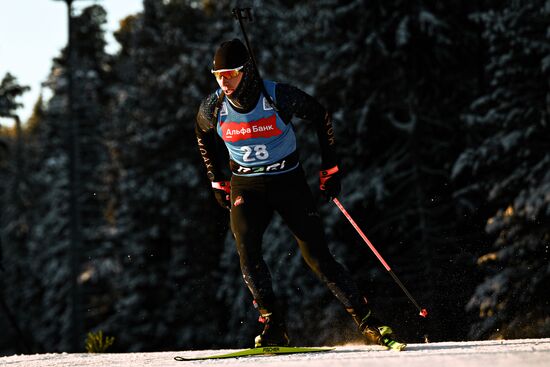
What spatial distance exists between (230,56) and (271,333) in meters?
2.20

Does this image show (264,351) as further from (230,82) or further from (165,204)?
(165,204)

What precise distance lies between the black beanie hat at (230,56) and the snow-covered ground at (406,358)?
2.17m

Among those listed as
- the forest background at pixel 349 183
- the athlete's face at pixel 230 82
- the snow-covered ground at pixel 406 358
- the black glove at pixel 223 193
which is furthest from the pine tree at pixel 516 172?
the athlete's face at pixel 230 82

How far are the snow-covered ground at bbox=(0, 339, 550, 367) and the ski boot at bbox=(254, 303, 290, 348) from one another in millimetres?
432

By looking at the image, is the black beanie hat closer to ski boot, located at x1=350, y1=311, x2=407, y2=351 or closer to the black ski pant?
A: the black ski pant

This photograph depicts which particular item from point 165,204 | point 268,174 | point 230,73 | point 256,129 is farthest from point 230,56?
point 165,204

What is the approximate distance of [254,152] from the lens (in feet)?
21.7

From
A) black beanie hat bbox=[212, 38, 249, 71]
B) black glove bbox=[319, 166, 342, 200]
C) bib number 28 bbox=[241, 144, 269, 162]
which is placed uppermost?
black beanie hat bbox=[212, 38, 249, 71]

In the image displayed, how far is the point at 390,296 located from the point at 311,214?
12.9m

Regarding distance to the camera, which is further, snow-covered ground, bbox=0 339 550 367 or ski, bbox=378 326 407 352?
ski, bbox=378 326 407 352

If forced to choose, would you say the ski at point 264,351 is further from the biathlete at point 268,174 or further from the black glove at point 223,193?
the black glove at point 223,193

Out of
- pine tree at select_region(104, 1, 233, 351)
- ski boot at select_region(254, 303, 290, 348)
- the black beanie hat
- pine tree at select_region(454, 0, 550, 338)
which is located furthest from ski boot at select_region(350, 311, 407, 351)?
pine tree at select_region(104, 1, 233, 351)

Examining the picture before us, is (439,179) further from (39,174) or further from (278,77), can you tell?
(39,174)

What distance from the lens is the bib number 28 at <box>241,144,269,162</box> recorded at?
6.59m
